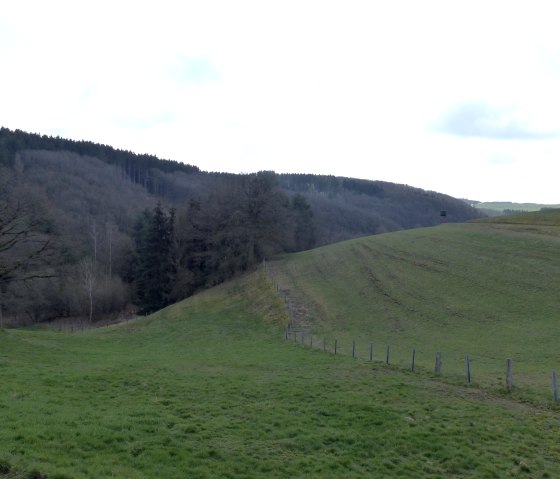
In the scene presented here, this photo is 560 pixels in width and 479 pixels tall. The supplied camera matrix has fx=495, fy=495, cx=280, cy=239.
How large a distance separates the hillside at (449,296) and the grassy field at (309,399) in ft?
0.81

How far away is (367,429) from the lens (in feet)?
44.3

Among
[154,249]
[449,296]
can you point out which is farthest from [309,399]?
[154,249]

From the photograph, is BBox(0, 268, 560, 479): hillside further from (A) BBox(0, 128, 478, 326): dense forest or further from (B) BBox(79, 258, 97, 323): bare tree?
(B) BBox(79, 258, 97, 323): bare tree

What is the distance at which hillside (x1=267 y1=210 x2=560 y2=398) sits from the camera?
28984mm

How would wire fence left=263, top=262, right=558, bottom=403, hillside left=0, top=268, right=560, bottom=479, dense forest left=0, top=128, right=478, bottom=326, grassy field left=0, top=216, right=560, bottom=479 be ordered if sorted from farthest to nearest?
dense forest left=0, top=128, right=478, bottom=326 < wire fence left=263, top=262, right=558, bottom=403 < grassy field left=0, top=216, right=560, bottom=479 < hillside left=0, top=268, right=560, bottom=479

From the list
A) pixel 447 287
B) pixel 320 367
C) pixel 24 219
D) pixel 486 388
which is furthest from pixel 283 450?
pixel 447 287

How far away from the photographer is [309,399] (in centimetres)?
1659

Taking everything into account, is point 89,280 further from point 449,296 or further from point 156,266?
point 449,296

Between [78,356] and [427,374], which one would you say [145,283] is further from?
[427,374]

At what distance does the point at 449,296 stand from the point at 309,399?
99.3 ft

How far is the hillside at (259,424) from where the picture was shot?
10.2m

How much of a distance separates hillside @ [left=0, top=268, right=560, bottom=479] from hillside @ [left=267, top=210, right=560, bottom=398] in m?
4.68

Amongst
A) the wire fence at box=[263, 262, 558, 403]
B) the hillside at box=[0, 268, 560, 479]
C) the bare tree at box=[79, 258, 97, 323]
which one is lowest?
the bare tree at box=[79, 258, 97, 323]

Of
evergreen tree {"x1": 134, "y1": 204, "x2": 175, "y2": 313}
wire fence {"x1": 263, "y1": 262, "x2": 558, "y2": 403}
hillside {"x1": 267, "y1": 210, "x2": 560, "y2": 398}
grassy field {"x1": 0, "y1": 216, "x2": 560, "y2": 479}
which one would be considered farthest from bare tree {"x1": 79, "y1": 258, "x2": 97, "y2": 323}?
wire fence {"x1": 263, "y1": 262, "x2": 558, "y2": 403}
